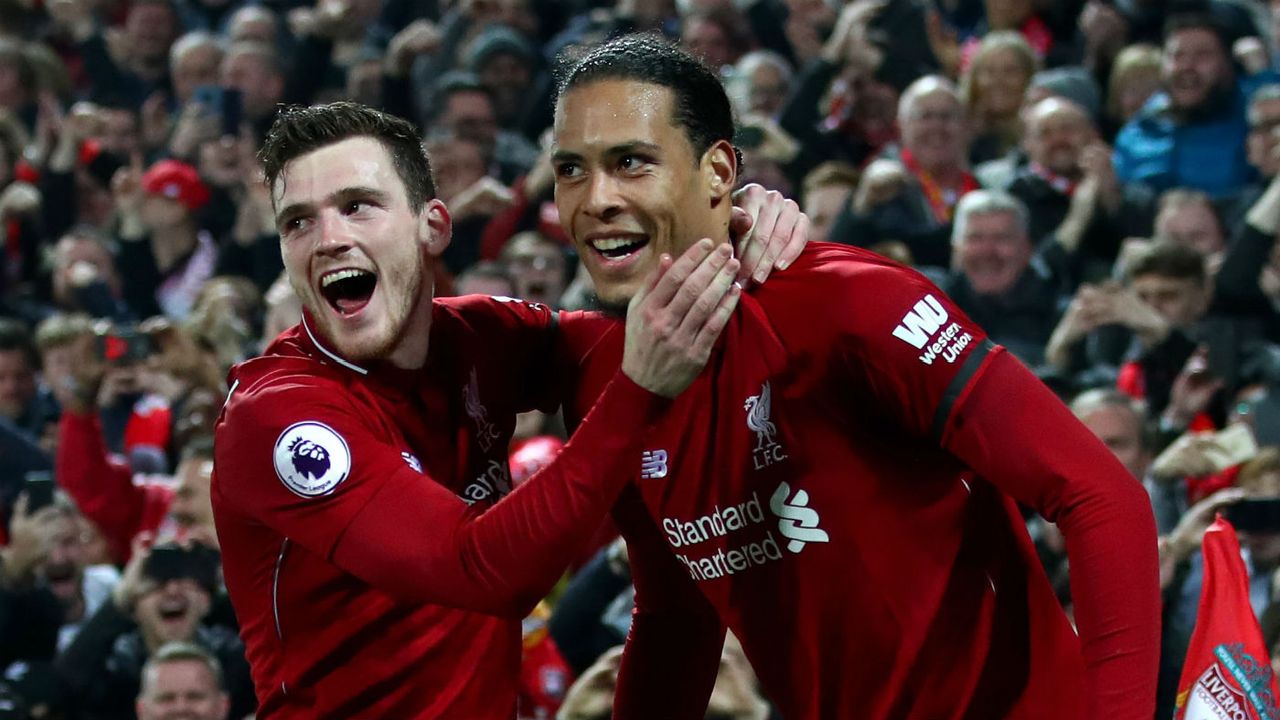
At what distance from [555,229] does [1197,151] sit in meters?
2.46

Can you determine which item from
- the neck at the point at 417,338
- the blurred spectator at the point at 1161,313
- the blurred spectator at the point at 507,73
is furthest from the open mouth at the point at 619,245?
the blurred spectator at the point at 507,73

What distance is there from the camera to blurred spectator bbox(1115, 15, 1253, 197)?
24.3 feet

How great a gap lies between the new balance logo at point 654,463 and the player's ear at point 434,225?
523 millimetres

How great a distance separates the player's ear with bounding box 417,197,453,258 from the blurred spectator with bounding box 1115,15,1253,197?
186 inches

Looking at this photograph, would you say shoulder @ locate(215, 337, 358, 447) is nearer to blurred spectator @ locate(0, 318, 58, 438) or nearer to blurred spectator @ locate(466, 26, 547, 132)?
blurred spectator @ locate(0, 318, 58, 438)

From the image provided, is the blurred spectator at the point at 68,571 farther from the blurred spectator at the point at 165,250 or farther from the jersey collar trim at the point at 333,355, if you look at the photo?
the jersey collar trim at the point at 333,355

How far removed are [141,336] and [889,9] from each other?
3.27 m

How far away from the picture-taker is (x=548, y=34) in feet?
32.7

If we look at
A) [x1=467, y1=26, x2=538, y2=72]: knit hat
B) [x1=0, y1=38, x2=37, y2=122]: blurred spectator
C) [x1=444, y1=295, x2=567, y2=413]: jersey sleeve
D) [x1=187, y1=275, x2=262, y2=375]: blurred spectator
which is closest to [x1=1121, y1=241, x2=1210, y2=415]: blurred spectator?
[x1=187, y1=275, x2=262, y2=375]: blurred spectator

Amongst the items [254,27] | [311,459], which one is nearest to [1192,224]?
[311,459]

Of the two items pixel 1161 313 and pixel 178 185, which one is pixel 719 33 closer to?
pixel 178 185

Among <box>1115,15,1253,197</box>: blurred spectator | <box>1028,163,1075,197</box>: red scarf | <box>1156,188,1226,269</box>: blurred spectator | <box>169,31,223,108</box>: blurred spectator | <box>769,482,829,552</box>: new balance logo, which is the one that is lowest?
<box>769,482,829,552</box>: new balance logo

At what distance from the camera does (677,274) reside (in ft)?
8.78

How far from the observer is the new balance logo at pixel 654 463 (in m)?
2.98
